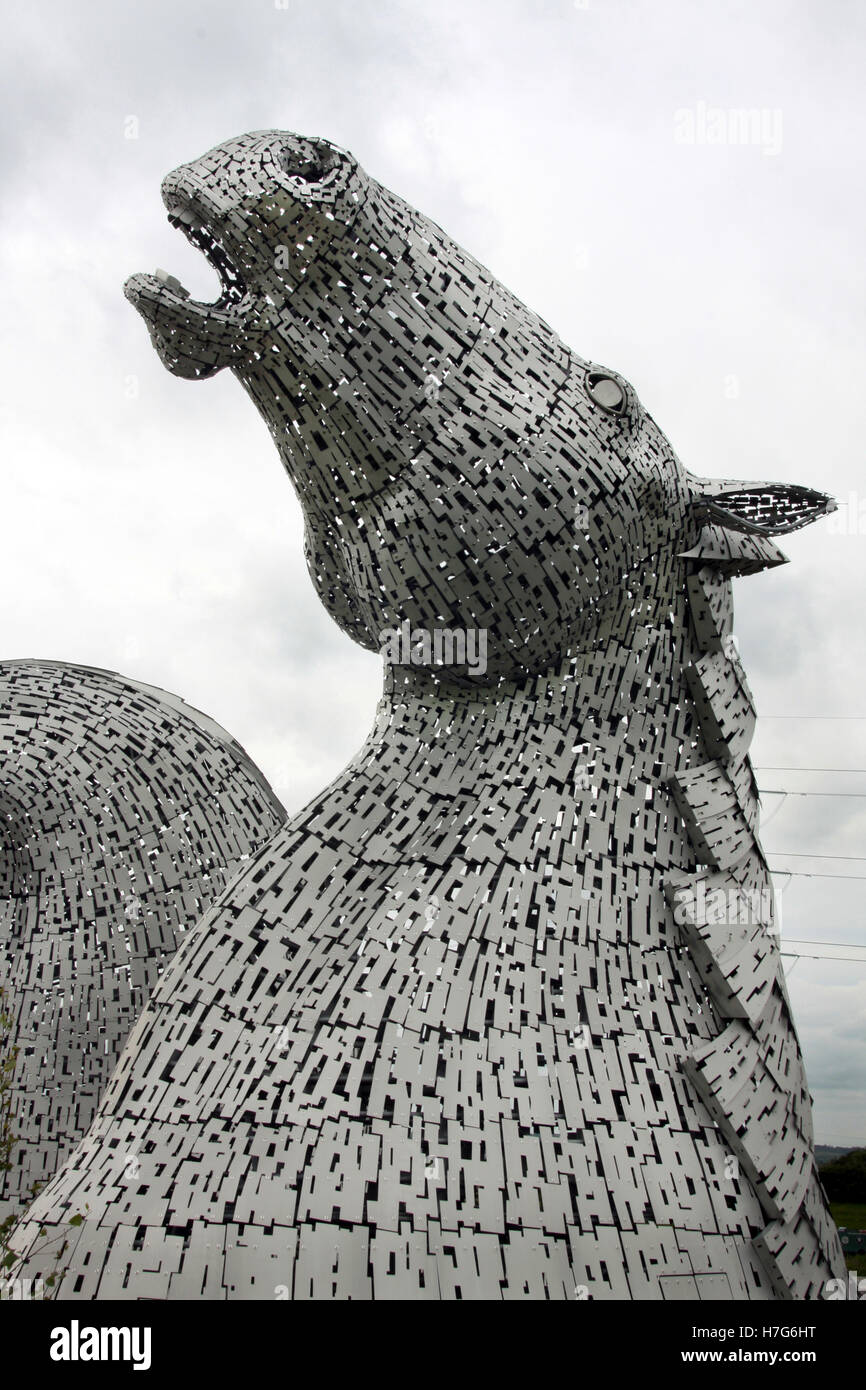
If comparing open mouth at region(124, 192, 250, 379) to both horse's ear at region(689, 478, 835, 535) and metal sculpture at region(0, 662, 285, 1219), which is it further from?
horse's ear at region(689, 478, 835, 535)

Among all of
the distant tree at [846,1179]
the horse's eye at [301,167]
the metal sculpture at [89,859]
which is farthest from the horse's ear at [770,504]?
the distant tree at [846,1179]

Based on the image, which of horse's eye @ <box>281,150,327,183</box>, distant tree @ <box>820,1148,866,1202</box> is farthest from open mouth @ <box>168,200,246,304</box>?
distant tree @ <box>820,1148,866,1202</box>

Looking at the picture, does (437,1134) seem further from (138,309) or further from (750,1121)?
(138,309)

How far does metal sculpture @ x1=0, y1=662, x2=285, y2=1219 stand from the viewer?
17.3 feet

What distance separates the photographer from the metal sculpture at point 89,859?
5.27 metres

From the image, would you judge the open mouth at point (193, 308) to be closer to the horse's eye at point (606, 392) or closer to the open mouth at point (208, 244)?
the open mouth at point (208, 244)

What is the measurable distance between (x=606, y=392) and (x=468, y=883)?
2.13 metres

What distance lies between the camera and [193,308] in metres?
4.71

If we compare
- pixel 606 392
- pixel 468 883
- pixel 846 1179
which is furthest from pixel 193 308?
pixel 846 1179

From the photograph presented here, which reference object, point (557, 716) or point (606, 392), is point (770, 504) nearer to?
point (606, 392)

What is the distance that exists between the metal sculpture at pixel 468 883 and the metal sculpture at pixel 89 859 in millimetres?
1061

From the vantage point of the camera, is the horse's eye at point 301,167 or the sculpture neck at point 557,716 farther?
the sculpture neck at point 557,716

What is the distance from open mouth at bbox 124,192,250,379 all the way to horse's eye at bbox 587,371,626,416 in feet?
4.79
